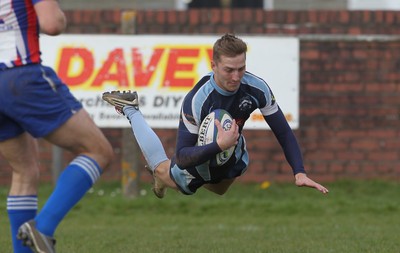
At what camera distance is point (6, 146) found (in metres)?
5.67

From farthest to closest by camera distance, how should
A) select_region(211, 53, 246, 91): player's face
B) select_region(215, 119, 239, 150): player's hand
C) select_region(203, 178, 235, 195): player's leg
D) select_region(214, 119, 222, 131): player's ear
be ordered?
select_region(203, 178, 235, 195): player's leg < select_region(211, 53, 246, 91): player's face < select_region(214, 119, 222, 131): player's ear < select_region(215, 119, 239, 150): player's hand

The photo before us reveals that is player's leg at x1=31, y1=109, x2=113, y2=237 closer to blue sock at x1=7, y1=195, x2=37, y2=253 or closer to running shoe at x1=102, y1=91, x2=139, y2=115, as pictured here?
blue sock at x1=7, y1=195, x2=37, y2=253

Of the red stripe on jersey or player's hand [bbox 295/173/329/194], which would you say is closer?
the red stripe on jersey

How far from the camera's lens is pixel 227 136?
6.23 metres

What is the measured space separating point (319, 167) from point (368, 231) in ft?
8.91

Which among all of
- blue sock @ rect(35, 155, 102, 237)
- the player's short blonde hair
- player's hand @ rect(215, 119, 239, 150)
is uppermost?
the player's short blonde hair

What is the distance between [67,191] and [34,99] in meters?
0.52

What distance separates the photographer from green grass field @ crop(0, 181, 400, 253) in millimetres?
8070

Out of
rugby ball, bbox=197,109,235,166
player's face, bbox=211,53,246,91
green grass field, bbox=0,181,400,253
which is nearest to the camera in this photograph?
player's face, bbox=211,53,246,91

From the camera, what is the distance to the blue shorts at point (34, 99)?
17.4 feet

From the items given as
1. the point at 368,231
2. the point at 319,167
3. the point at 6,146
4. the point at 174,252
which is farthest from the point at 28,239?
the point at 319,167

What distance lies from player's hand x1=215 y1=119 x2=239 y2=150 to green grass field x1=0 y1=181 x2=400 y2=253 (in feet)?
5.37

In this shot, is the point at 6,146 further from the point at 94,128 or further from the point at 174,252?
the point at 174,252

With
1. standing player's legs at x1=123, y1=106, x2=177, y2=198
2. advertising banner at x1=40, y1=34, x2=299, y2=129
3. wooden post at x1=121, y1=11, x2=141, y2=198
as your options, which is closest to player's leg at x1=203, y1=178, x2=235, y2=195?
standing player's legs at x1=123, y1=106, x2=177, y2=198
